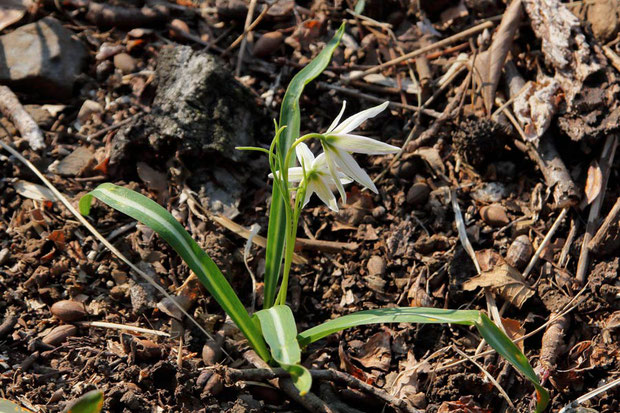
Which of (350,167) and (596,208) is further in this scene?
(596,208)

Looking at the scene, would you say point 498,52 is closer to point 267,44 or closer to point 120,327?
point 267,44

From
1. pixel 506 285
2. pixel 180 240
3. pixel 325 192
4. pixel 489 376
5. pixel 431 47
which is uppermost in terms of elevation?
pixel 431 47

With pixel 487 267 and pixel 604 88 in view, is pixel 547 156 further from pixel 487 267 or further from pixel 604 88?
pixel 487 267

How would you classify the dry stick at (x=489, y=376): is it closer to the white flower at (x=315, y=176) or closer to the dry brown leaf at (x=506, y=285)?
the dry brown leaf at (x=506, y=285)

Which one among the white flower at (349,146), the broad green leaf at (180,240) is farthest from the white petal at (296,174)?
the broad green leaf at (180,240)

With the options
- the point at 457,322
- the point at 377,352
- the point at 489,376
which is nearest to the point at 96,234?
the point at 377,352

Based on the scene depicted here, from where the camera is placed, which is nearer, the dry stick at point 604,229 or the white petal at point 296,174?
the white petal at point 296,174

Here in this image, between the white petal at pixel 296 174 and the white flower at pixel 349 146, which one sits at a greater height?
the white flower at pixel 349 146

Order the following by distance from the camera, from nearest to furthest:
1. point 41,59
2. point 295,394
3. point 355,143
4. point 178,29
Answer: point 355,143, point 295,394, point 41,59, point 178,29
